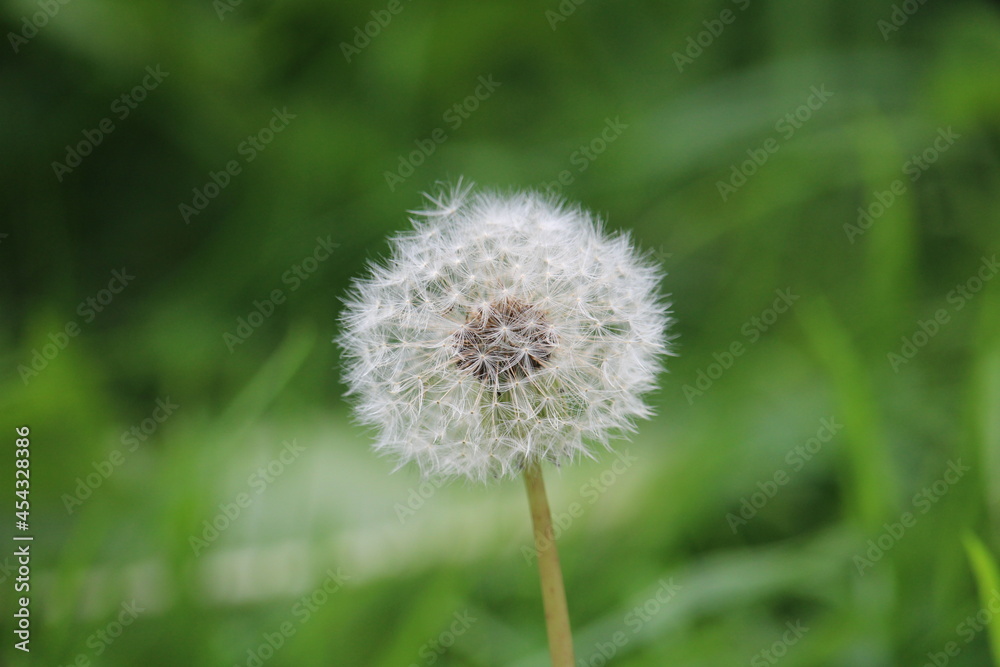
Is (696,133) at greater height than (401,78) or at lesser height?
lesser

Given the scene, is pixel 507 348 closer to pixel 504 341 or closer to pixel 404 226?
pixel 504 341

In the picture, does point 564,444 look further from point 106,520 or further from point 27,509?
point 27,509

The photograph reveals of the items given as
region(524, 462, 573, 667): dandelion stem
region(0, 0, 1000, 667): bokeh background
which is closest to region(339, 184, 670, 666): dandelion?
region(524, 462, 573, 667): dandelion stem

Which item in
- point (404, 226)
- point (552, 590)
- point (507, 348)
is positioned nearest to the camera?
point (552, 590)

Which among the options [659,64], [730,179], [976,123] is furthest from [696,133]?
[976,123]

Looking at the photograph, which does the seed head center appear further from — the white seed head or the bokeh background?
the bokeh background

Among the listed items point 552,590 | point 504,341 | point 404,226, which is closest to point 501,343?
point 504,341

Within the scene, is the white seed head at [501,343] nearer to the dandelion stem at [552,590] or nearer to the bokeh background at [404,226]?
the dandelion stem at [552,590]
